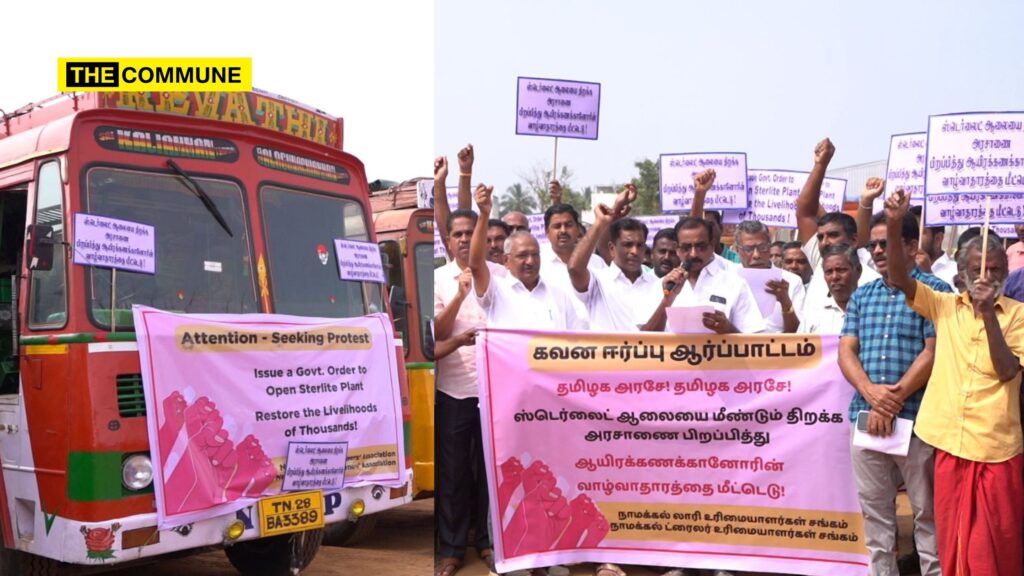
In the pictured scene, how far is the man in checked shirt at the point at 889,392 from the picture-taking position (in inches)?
215

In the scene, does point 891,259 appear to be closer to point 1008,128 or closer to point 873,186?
point 873,186

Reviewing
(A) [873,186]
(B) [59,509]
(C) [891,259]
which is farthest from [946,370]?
(B) [59,509]

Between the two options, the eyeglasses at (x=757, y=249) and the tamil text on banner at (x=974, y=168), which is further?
the eyeglasses at (x=757, y=249)

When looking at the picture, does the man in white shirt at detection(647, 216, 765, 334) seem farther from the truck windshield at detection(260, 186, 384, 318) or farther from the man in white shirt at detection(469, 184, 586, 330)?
the truck windshield at detection(260, 186, 384, 318)

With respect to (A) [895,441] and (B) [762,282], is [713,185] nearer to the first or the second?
(B) [762,282]

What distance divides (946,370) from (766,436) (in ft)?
3.86

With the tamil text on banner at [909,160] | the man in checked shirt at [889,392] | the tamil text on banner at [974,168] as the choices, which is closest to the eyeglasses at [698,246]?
the man in checked shirt at [889,392]

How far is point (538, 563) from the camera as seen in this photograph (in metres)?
6.27

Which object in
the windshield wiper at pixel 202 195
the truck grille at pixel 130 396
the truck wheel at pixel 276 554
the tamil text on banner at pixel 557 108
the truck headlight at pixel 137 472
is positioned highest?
the tamil text on banner at pixel 557 108

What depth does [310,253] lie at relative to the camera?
260 inches

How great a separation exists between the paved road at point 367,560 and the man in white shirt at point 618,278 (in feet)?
7.38

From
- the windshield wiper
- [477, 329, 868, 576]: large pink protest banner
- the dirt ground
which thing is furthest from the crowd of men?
the windshield wiper

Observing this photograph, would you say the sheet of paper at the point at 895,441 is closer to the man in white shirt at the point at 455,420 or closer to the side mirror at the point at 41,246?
the man in white shirt at the point at 455,420

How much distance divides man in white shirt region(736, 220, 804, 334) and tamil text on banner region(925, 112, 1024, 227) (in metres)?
1.14
